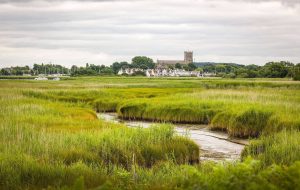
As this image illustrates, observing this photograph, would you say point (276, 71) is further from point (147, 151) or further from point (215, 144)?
point (147, 151)

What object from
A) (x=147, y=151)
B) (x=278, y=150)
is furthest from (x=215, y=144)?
(x=278, y=150)

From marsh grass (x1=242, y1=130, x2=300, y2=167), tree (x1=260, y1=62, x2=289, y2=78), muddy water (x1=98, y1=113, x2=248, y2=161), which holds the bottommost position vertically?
muddy water (x1=98, y1=113, x2=248, y2=161)

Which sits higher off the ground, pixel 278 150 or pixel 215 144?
pixel 278 150

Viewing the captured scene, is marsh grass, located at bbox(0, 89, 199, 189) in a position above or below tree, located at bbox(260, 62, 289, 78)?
below

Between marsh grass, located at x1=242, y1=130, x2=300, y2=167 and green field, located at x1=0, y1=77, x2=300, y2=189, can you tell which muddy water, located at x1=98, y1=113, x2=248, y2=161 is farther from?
marsh grass, located at x1=242, y1=130, x2=300, y2=167

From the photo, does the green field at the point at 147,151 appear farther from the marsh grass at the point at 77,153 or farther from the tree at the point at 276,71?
the tree at the point at 276,71

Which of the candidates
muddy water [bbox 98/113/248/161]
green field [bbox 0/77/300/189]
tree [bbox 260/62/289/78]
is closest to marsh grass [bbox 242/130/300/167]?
green field [bbox 0/77/300/189]

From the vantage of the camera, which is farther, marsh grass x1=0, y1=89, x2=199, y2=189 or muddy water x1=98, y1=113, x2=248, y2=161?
muddy water x1=98, y1=113, x2=248, y2=161

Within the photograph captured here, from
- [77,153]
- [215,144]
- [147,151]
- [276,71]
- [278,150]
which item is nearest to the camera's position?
[278,150]

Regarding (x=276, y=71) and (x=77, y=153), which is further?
(x=276, y=71)

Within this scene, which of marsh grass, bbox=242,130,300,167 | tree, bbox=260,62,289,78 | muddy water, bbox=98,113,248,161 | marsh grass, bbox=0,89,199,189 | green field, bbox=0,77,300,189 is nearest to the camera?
green field, bbox=0,77,300,189

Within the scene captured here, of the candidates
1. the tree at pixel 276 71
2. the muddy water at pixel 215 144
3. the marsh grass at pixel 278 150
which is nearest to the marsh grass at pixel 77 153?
the muddy water at pixel 215 144

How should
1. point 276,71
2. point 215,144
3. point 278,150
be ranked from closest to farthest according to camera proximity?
point 278,150
point 215,144
point 276,71

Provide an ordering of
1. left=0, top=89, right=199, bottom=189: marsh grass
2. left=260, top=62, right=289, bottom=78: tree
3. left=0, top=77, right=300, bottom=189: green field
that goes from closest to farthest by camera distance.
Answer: left=0, top=77, right=300, bottom=189: green field → left=0, top=89, right=199, bottom=189: marsh grass → left=260, top=62, right=289, bottom=78: tree
